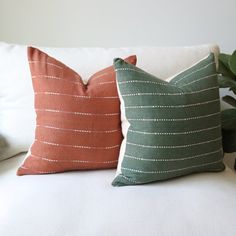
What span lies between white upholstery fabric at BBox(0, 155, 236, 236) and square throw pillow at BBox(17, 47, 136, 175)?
0.05 meters

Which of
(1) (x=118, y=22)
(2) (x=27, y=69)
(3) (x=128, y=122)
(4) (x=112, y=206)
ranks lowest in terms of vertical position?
(4) (x=112, y=206)

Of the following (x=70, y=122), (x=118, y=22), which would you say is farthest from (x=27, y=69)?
(x=118, y=22)

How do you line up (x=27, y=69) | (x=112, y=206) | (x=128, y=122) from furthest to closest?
1. (x=27, y=69)
2. (x=128, y=122)
3. (x=112, y=206)

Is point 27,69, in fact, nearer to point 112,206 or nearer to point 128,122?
point 128,122

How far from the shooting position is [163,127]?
1.00 m

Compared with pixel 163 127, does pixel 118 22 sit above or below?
above

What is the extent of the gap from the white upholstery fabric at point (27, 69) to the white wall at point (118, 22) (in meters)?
0.34

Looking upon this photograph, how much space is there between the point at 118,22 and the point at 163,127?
884 mm

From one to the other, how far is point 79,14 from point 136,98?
85 centimetres

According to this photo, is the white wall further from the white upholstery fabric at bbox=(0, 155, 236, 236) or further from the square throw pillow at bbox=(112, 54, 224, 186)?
the white upholstery fabric at bbox=(0, 155, 236, 236)

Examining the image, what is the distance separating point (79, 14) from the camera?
1685mm

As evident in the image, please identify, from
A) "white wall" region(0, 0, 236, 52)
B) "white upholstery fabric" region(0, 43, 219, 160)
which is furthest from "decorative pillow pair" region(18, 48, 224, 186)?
"white wall" region(0, 0, 236, 52)

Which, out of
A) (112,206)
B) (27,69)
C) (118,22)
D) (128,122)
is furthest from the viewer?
(118,22)

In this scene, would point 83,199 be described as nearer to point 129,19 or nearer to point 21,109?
Answer: point 21,109
